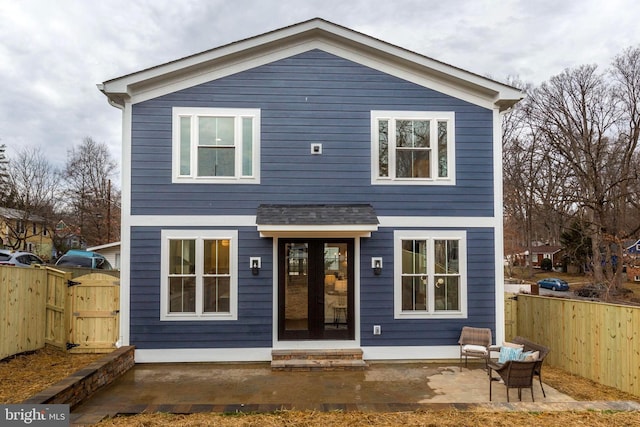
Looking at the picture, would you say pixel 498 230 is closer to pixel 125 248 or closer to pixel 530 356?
pixel 530 356

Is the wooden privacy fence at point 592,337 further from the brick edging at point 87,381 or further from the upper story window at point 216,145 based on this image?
the brick edging at point 87,381

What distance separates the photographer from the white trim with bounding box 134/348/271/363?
7617 mm

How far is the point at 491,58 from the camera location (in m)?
27.2

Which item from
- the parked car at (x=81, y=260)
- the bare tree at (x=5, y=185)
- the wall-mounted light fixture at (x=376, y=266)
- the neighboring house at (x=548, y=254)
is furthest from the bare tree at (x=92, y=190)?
the neighboring house at (x=548, y=254)

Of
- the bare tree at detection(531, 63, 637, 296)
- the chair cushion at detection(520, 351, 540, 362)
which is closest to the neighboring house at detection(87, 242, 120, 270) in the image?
the chair cushion at detection(520, 351, 540, 362)

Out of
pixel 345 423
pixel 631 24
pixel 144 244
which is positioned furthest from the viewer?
pixel 631 24

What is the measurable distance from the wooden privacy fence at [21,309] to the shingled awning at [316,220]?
15.3 feet

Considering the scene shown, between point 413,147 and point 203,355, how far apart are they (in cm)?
579

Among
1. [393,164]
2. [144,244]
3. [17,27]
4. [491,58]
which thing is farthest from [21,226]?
[491,58]

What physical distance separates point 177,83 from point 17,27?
556 inches

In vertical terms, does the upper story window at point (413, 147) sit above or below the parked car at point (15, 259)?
above

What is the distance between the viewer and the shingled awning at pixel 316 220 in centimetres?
728

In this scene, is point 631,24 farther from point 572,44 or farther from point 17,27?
point 17,27

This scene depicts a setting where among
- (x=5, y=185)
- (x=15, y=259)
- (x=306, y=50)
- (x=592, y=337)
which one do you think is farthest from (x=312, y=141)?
(x=5, y=185)
